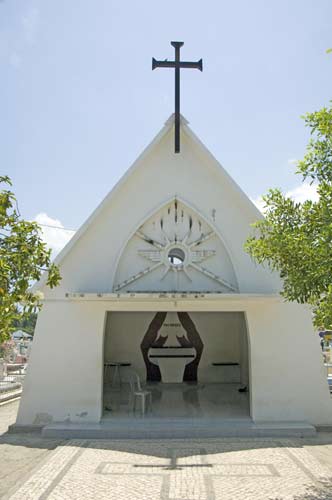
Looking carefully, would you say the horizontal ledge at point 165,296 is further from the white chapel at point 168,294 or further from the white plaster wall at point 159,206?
the white plaster wall at point 159,206

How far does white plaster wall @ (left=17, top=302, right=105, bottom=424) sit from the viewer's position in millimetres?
10539

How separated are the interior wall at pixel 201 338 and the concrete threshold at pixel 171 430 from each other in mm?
7080

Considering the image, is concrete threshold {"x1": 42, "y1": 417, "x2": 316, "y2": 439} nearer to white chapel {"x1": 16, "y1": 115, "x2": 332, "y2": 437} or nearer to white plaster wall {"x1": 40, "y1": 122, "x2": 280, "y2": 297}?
white chapel {"x1": 16, "y1": 115, "x2": 332, "y2": 437}

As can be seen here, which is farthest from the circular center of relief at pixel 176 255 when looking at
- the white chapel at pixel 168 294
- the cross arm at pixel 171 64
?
the cross arm at pixel 171 64

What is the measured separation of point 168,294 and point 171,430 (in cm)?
286

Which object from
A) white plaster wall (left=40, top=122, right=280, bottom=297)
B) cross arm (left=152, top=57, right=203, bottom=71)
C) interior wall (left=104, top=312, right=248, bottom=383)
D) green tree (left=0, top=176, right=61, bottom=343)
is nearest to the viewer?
green tree (left=0, top=176, right=61, bottom=343)

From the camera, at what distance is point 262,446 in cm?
893

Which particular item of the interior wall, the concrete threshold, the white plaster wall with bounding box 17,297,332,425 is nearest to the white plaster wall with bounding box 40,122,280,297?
the white plaster wall with bounding box 17,297,332,425

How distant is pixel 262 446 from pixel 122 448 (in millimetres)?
2684

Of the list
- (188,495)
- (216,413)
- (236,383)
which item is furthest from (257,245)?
(236,383)

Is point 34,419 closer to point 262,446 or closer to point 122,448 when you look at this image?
point 122,448

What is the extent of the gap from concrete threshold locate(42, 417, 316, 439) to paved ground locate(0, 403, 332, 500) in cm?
30

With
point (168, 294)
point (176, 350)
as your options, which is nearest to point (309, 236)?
point (168, 294)

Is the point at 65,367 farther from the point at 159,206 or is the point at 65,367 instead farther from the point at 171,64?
the point at 171,64
